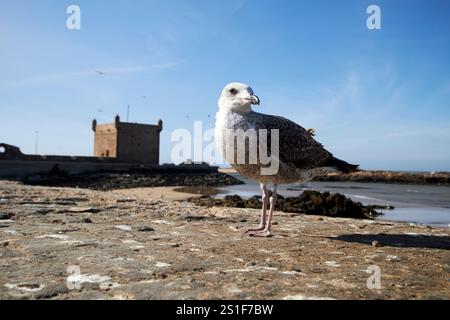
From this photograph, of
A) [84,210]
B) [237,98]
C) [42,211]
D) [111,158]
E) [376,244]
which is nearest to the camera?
[376,244]

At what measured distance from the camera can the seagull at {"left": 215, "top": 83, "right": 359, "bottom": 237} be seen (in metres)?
4.77

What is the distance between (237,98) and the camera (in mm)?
5016

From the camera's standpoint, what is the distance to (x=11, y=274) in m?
2.38

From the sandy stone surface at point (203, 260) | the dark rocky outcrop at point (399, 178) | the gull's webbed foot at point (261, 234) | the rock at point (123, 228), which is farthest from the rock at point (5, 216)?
the dark rocky outcrop at point (399, 178)

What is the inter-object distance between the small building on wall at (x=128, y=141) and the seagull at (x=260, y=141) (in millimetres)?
62481

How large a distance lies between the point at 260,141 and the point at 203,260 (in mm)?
2194

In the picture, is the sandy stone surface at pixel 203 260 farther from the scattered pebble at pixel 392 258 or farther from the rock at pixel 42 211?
the rock at pixel 42 211

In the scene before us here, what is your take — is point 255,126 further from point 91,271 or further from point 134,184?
point 134,184

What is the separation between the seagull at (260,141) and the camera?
477 cm

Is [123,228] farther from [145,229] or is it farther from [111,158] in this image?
[111,158]

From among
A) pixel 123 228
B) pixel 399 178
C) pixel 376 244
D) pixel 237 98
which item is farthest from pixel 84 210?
pixel 399 178
